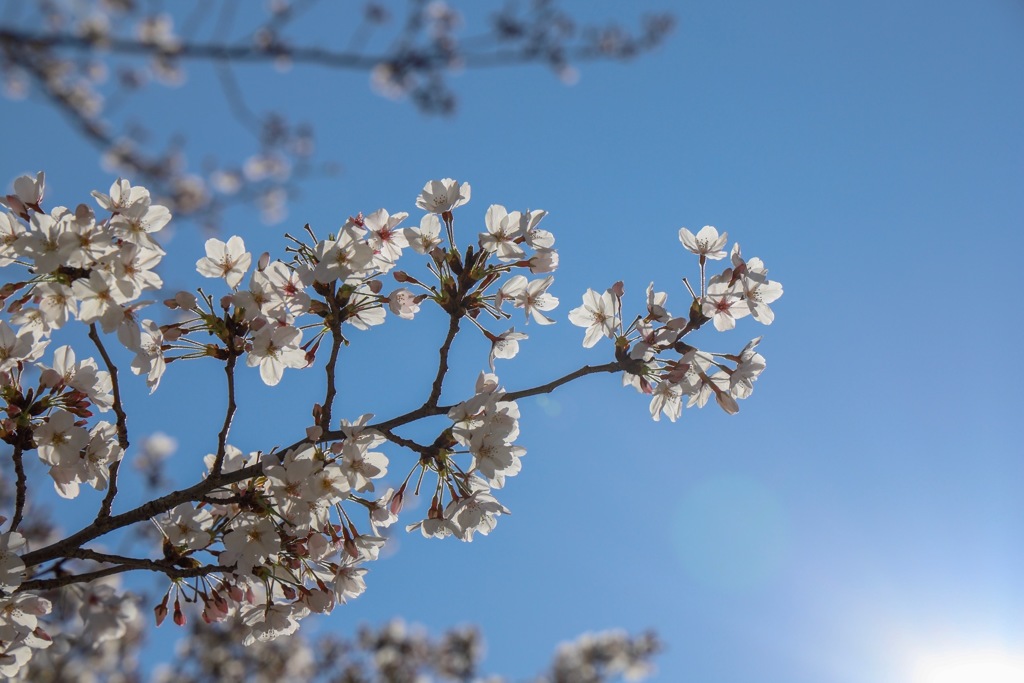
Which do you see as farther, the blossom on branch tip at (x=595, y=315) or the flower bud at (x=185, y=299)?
the blossom on branch tip at (x=595, y=315)

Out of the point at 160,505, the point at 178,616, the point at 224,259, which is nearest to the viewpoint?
the point at 160,505

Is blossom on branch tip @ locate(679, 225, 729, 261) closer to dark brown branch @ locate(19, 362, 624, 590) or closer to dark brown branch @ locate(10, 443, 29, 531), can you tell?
dark brown branch @ locate(19, 362, 624, 590)

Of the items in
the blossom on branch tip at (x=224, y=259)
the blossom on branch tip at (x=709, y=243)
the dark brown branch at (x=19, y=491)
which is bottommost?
the dark brown branch at (x=19, y=491)

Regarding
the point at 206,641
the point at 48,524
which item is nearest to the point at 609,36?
the point at 48,524

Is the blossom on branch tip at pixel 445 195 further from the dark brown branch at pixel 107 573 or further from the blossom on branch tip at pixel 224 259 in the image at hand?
the dark brown branch at pixel 107 573

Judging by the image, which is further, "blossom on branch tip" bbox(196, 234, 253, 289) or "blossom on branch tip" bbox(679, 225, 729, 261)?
"blossom on branch tip" bbox(679, 225, 729, 261)

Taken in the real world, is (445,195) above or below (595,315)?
above

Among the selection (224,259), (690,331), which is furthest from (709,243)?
(224,259)

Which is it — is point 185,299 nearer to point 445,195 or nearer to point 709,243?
point 445,195

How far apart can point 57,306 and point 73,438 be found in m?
0.53

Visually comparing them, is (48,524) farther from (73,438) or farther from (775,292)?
(775,292)

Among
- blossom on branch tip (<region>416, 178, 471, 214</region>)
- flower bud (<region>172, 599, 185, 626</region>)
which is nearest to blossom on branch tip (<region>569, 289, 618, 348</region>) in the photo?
blossom on branch tip (<region>416, 178, 471, 214</region>)

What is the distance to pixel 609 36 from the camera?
1448 centimetres

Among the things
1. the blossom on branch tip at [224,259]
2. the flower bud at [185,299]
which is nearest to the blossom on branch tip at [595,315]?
the blossom on branch tip at [224,259]
